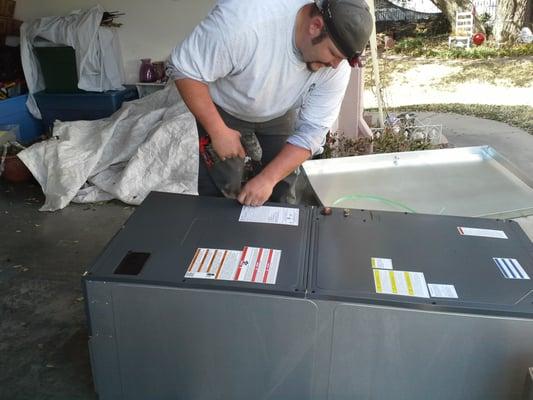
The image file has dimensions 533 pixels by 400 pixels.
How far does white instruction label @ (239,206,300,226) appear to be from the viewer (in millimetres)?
1373

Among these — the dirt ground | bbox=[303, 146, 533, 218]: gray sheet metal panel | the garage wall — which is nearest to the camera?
bbox=[303, 146, 533, 218]: gray sheet metal panel

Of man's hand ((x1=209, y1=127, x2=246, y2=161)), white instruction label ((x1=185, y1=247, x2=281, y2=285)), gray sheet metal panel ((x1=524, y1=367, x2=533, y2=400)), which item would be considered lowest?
gray sheet metal panel ((x1=524, y1=367, x2=533, y2=400))

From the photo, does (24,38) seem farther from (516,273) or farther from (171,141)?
(516,273)

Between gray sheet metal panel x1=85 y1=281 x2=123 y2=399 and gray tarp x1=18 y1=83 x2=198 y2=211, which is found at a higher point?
gray sheet metal panel x1=85 y1=281 x2=123 y2=399

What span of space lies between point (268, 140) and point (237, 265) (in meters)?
0.76

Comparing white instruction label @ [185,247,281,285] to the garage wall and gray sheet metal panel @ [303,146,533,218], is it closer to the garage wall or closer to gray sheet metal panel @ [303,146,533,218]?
gray sheet metal panel @ [303,146,533,218]

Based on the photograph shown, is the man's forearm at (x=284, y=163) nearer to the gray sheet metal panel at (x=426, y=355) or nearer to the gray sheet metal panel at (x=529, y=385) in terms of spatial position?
the gray sheet metal panel at (x=426, y=355)

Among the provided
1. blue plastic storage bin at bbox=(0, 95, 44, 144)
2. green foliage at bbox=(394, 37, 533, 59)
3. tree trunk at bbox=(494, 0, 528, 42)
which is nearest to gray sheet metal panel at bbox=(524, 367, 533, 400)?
blue plastic storage bin at bbox=(0, 95, 44, 144)

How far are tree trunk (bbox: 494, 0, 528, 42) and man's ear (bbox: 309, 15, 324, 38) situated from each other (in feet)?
30.5

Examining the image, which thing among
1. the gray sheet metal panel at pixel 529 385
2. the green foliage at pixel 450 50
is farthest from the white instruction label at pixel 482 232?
the green foliage at pixel 450 50

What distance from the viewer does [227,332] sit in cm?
108

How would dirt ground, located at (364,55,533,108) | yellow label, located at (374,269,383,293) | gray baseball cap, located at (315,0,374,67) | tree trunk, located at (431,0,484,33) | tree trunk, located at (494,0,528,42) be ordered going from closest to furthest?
yellow label, located at (374,269,383,293)
gray baseball cap, located at (315,0,374,67)
dirt ground, located at (364,55,533,108)
tree trunk, located at (494,0,528,42)
tree trunk, located at (431,0,484,33)

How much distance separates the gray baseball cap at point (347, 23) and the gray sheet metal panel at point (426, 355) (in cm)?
64

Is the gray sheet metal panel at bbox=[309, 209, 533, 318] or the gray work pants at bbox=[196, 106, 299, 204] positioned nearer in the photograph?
the gray sheet metal panel at bbox=[309, 209, 533, 318]
